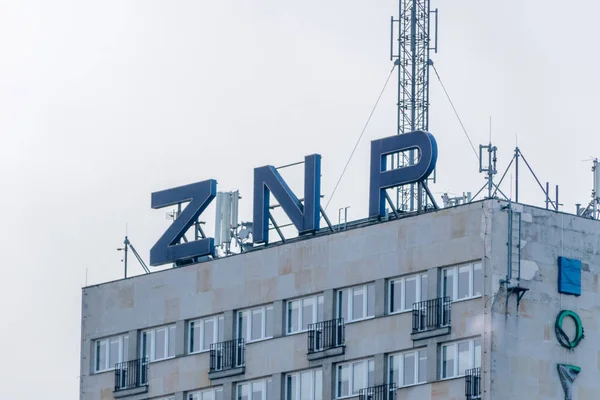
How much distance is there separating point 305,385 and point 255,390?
12.8 ft

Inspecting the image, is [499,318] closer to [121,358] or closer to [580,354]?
[580,354]

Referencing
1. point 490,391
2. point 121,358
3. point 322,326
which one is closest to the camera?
point 490,391

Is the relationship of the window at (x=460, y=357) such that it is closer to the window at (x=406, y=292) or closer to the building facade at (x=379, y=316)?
the building facade at (x=379, y=316)

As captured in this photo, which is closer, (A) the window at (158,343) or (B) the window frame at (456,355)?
(B) the window frame at (456,355)

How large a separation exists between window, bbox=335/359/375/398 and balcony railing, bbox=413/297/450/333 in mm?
3865

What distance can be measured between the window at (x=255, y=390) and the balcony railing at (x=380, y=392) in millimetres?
7396

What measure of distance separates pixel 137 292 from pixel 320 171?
15.9 m

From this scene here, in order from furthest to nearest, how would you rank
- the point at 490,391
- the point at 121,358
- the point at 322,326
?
the point at 121,358 < the point at 322,326 < the point at 490,391

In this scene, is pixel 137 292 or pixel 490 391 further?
pixel 137 292

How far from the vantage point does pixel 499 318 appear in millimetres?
153125

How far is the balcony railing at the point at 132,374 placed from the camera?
17162 centimetres

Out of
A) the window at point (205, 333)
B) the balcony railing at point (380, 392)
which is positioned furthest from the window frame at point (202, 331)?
the balcony railing at point (380, 392)

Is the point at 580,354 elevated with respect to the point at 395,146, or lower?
lower

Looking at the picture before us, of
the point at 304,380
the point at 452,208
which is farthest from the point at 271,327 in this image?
the point at 452,208
